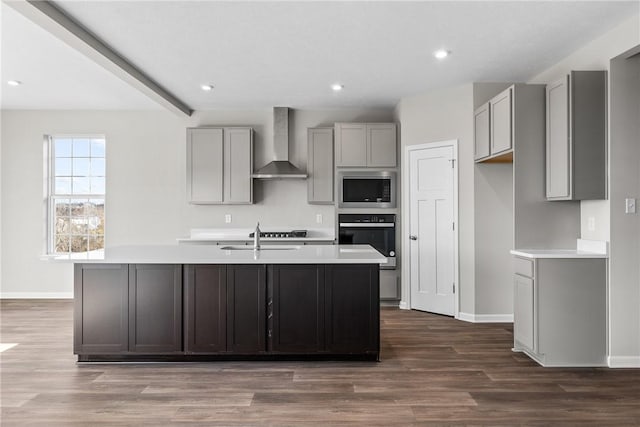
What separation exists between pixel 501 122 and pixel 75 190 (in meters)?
5.63

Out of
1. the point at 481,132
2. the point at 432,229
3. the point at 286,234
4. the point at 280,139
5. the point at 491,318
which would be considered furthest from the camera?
the point at 280,139

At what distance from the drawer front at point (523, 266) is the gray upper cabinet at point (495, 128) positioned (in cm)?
95

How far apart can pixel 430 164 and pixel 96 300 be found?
3720 millimetres

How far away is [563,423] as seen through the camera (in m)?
2.37

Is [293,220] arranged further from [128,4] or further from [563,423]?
[563,423]

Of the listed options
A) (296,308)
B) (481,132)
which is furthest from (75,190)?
(481,132)

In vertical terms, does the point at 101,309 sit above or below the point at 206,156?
below

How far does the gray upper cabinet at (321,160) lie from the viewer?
18.9ft

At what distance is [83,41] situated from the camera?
330 centimetres

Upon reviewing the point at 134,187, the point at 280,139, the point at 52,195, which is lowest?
the point at 52,195

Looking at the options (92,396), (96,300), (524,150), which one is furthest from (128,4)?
(524,150)

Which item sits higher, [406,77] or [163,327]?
[406,77]

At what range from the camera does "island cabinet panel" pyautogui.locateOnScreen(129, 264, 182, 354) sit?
130 inches

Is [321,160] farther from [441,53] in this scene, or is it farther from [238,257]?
[238,257]
